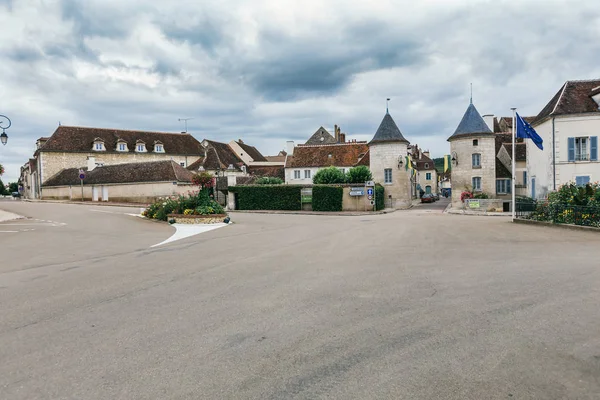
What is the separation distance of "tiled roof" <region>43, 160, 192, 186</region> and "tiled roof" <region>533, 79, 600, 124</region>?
30.3m

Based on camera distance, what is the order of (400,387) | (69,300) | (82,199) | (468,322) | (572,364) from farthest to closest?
(82,199), (69,300), (468,322), (572,364), (400,387)

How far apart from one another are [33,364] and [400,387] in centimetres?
341

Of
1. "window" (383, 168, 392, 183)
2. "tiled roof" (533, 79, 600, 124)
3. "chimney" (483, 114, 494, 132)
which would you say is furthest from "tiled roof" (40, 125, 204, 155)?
"tiled roof" (533, 79, 600, 124)

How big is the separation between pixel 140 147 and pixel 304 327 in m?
60.1

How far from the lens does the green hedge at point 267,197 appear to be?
1455 inches

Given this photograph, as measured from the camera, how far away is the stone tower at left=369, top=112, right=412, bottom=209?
43.6 meters

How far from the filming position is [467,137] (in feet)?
131

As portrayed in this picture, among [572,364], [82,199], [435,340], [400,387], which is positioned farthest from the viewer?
[82,199]

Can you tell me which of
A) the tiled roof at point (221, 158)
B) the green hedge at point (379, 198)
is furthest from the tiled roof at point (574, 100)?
the tiled roof at point (221, 158)

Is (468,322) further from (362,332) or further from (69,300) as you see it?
(69,300)

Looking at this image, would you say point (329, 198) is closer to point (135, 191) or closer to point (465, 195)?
point (465, 195)

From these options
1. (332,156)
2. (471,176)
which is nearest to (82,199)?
(332,156)

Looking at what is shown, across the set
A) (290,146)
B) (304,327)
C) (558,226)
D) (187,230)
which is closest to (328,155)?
(290,146)

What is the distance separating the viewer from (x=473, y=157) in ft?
130
